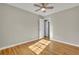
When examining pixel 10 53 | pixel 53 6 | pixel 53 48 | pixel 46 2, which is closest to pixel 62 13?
pixel 53 6

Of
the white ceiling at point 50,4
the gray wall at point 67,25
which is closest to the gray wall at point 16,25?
the white ceiling at point 50,4

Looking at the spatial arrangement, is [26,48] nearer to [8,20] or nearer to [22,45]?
[22,45]

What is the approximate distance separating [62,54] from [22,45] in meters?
0.66

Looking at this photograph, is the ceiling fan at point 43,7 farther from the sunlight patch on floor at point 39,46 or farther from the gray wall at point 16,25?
the sunlight patch on floor at point 39,46

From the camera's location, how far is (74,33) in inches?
54.3

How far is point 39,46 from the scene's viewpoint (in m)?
1.47

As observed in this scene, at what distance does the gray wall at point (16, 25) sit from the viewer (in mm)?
1369

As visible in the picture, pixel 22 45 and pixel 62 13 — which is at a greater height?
pixel 62 13

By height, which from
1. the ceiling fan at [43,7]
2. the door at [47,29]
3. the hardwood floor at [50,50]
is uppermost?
the ceiling fan at [43,7]

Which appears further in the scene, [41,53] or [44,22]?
[44,22]

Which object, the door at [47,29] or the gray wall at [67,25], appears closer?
the gray wall at [67,25]

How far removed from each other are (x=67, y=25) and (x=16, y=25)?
85 cm

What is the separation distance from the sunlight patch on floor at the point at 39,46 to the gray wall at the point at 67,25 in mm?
201
